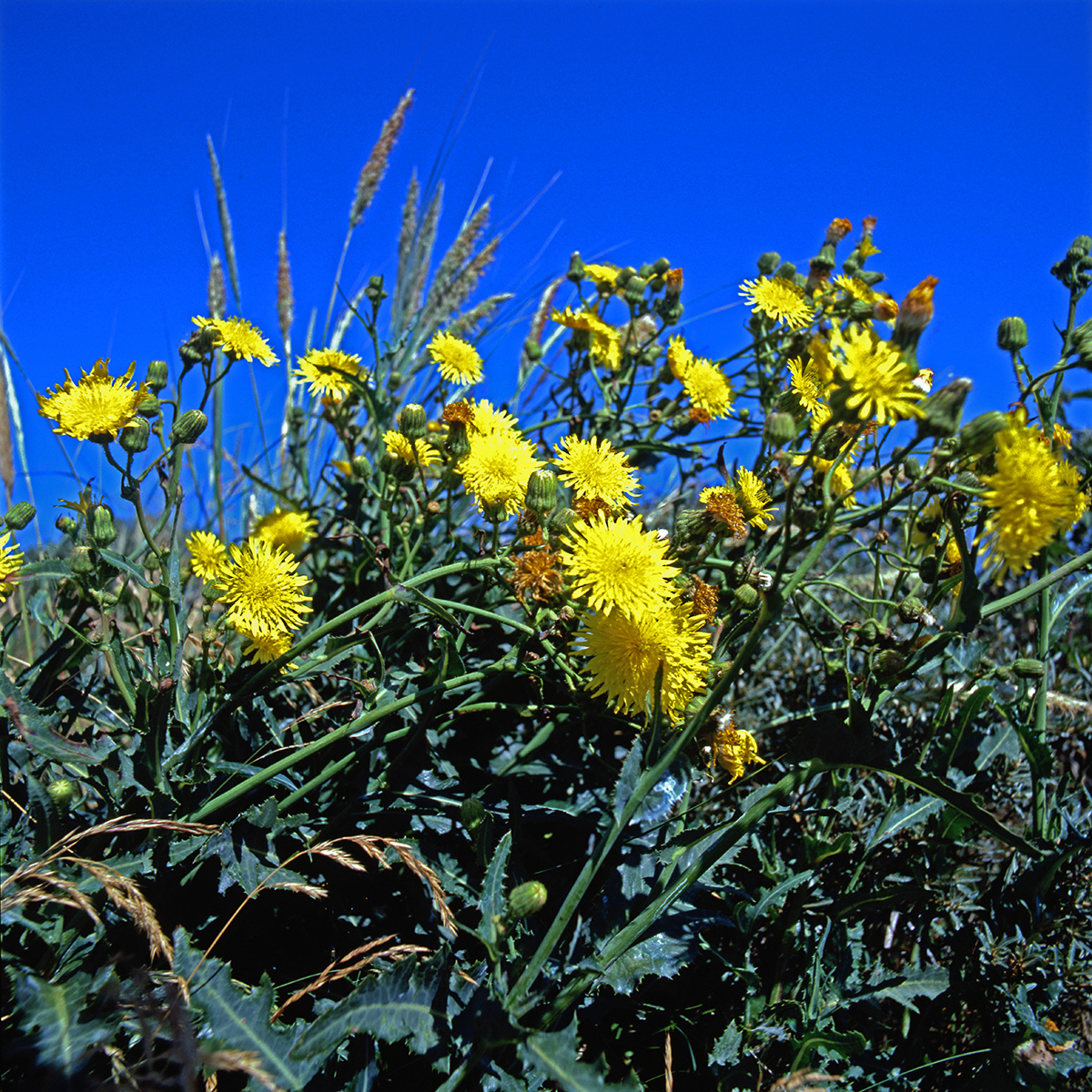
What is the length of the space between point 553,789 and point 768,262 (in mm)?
1632

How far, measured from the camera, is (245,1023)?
3.73 ft

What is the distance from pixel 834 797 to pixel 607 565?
806 millimetres

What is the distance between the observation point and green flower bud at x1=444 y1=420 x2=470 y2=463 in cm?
169

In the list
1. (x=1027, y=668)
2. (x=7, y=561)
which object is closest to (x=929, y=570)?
(x=1027, y=668)

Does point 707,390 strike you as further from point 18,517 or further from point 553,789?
point 18,517

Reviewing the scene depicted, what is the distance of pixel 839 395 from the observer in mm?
1072

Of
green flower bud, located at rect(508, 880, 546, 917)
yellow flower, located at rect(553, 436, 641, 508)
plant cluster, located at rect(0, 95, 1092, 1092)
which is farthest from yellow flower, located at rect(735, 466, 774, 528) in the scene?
green flower bud, located at rect(508, 880, 546, 917)

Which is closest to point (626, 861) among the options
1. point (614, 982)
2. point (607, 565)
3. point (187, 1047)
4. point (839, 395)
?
point (614, 982)

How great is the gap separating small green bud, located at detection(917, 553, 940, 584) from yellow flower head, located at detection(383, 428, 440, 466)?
3.68ft

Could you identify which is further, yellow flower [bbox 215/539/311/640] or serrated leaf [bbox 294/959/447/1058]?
yellow flower [bbox 215/539/311/640]

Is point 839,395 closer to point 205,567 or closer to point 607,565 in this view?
point 607,565

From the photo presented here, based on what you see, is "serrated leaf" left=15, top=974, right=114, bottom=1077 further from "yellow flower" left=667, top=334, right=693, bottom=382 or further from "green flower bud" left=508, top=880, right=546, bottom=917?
"yellow flower" left=667, top=334, right=693, bottom=382

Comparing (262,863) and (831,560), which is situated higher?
(831,560)

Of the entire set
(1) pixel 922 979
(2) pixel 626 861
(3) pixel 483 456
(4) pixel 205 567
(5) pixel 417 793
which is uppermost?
(3) pixel 483 456
